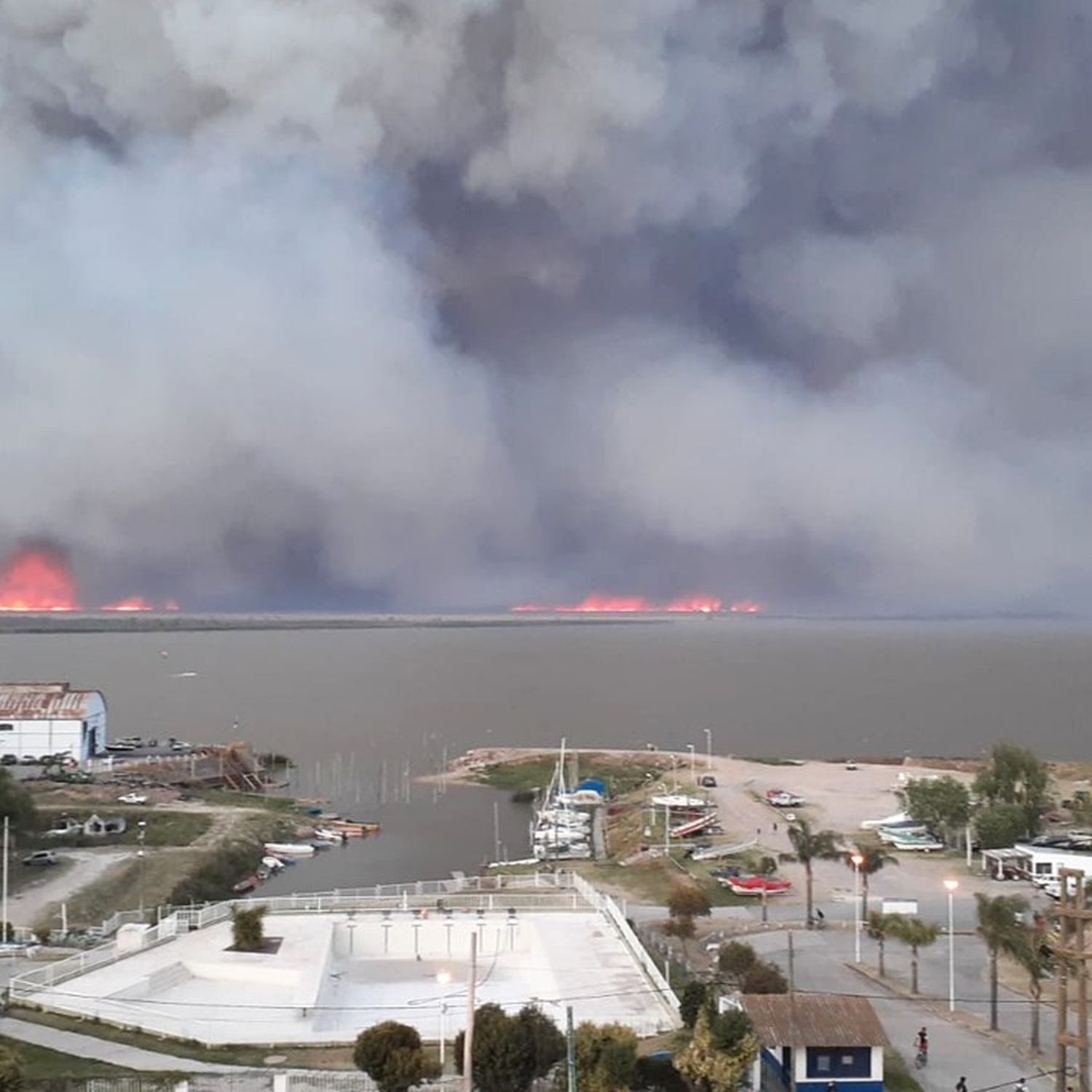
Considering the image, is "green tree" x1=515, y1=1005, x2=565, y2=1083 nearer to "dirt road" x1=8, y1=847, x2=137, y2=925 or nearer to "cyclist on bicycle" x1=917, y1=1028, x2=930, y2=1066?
"cyclist on bicycle" x1=917, y1=1028, x2=930, y2=1066

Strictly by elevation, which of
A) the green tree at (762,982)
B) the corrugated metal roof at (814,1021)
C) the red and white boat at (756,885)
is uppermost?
the corrugated metal roof at (814,1021)

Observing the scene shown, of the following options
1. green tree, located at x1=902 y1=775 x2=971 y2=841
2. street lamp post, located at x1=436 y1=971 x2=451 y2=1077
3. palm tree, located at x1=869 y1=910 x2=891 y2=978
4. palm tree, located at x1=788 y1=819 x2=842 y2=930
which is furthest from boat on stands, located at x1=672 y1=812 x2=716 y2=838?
street lamp post, located at x1=436 y1=971 x2=451 y2=1077

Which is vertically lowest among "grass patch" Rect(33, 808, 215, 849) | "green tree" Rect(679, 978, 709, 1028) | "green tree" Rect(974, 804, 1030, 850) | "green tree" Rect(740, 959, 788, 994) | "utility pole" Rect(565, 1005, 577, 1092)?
"grass patch" Rect(33, 808, 215, 849)

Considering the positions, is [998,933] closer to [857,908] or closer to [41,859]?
[857,908]

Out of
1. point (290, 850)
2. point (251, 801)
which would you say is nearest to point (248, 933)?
point (290, 850)

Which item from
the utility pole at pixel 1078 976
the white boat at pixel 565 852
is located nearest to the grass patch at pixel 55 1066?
the utility pole at pixel 1078 976

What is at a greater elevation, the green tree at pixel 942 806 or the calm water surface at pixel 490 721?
the green tree at pixel 942 806

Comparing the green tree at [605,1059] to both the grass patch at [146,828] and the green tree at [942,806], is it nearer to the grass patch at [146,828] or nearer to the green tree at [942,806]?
the green tree at [942,806]
